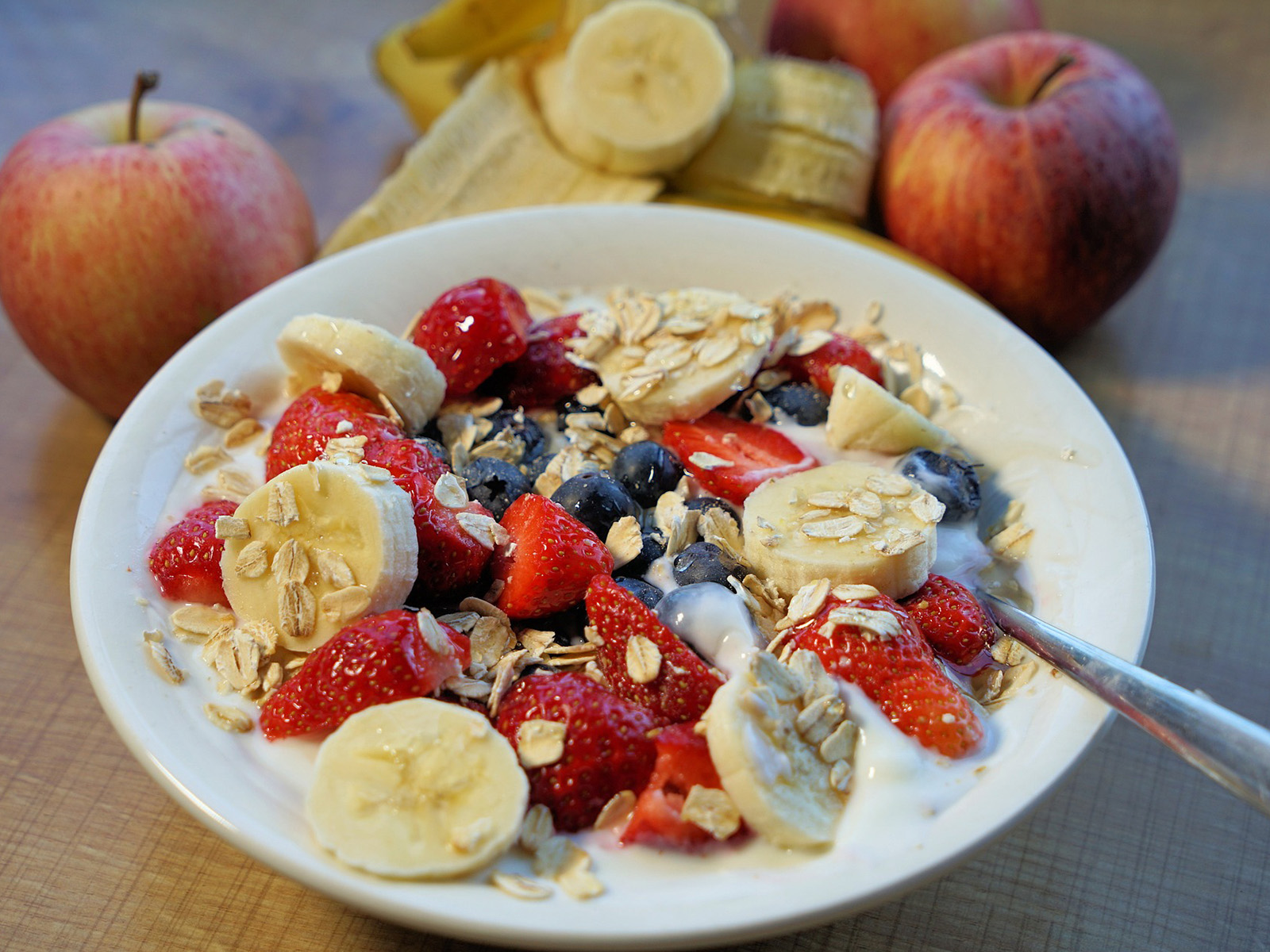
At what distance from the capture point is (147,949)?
95 cm

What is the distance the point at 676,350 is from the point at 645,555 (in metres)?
0.27

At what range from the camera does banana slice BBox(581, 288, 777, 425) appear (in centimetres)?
117

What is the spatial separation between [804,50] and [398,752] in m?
1.73

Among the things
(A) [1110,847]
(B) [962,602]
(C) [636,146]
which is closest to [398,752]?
(B) [962,602]

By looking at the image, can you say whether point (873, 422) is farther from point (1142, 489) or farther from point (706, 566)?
point (1142, 489)

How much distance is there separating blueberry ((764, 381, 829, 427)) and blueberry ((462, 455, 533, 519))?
309 millimetres

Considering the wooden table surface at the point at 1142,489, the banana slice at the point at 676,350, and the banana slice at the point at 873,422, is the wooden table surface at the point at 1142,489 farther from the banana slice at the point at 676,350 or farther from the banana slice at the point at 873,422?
the banana slice at the point at 676,350

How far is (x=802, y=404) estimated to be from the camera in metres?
1.21

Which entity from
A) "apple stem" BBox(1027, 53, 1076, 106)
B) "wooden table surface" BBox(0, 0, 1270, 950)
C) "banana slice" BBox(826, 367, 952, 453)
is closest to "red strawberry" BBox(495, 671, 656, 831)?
"wooden table surface" BBox(0, 0, 1270, 950)

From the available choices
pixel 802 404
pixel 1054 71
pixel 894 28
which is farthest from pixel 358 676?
pixel 894 28

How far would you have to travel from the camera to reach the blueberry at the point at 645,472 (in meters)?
1.11

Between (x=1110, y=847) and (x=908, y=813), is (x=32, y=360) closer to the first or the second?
(x=908, y=813)

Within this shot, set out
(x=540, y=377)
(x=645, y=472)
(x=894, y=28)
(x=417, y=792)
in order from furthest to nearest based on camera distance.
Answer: (x=894, y=28) < (x=540, y=377) < (x=645, y=472) < (x=417, y=792)

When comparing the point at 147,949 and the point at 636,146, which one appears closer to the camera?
the point at 147,949
